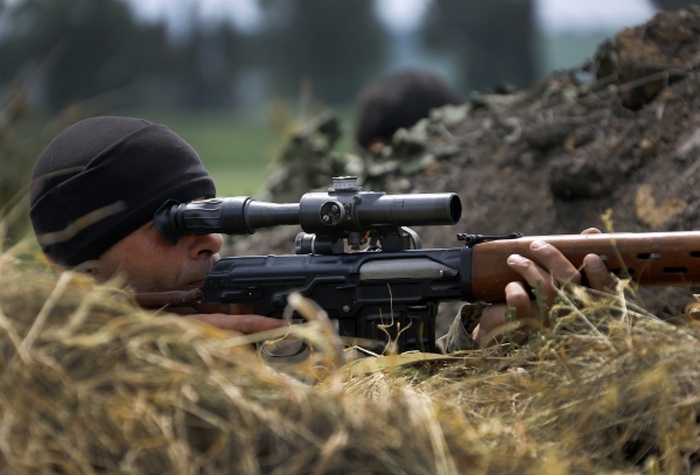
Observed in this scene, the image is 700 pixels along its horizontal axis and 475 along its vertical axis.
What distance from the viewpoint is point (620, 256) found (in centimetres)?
320

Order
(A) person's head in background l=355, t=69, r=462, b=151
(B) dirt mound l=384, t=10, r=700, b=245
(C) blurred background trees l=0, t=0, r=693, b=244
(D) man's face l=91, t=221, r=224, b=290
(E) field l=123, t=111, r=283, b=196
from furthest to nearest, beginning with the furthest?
(C) blurred background trees l=0, t=0, r=693, b=244
(E) field l=123, t=111, r=283, b=196
(A) person's head in background l=355, t=69, r=462, b=151
(B) dirt mound l=384, t=10, r=700, b=245
(D) man's face l=91, t=221, r=224, b=290

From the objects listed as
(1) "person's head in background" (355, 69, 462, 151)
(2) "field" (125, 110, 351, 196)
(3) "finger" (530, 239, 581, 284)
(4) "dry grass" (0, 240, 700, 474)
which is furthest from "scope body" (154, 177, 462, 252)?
(2) "field" (125, 110, 351, 196)

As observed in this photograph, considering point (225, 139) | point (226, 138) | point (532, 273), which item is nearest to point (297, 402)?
point (532, 273)

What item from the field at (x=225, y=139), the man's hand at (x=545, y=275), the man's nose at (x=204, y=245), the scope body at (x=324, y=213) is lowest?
the field at (x=225, y=139)

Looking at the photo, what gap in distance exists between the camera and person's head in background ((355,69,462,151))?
8.60 metres

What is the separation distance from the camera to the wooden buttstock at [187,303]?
381 cm

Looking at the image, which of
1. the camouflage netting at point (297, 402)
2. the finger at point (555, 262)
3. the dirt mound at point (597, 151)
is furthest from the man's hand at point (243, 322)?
the dirt mound at point (597, 151)

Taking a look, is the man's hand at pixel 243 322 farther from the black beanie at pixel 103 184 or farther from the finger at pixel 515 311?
the finger at pixel 515 311

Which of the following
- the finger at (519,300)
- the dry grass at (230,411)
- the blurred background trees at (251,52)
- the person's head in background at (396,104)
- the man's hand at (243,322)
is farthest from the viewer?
the blurred background trees at (251,52)

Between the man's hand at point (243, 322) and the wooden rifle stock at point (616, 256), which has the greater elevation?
the wooden rifle stock at point (616, 256)

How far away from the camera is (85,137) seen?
3.88m

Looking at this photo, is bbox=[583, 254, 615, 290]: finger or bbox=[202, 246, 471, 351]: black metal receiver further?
bbox=[202, 246, 471, 351]: black metal receiver

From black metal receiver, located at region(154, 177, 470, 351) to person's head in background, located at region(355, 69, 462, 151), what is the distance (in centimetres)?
459

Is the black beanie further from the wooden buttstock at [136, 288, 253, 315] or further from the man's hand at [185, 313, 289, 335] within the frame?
the man's hand at [185, 313, 289, 335]
